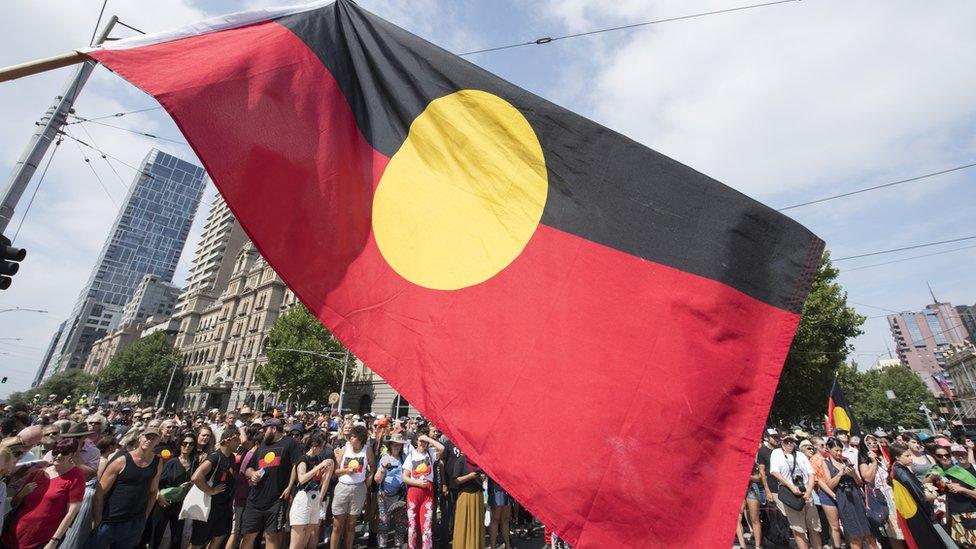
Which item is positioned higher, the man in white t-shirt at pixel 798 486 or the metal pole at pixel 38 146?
the metal pole at pixel 38 146

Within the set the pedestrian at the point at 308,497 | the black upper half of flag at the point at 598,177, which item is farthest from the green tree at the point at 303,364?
the black upper half of flag at the point at 598,177

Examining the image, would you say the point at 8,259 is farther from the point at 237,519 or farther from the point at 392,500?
the point at 392,500

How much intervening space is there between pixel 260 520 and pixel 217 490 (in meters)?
0.78

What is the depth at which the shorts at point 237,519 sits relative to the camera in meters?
7.12

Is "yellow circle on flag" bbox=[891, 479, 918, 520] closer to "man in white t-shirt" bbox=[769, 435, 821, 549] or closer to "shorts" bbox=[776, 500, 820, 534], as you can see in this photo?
"man in white t-shirt" bbox=[769, 435, 821, 549]

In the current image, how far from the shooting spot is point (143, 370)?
7319 centimetres

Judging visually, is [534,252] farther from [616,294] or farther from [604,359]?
[604,359]

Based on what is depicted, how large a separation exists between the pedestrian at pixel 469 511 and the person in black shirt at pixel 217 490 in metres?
3.52

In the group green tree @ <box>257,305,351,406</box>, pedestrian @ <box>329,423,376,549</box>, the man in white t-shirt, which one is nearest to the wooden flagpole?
pedestrian @ <box>329,423,376,549</box>

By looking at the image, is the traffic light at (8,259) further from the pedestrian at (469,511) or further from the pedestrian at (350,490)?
the pedestrian at (469,511)

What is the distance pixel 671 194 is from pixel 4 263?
750 cm

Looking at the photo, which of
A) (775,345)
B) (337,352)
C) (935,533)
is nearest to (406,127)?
(775,345)

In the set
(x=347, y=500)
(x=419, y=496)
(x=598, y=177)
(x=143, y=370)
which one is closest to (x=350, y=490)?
(x=347, y=500)

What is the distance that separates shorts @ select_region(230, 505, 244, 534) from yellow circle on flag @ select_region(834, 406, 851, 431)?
52.2 feet
